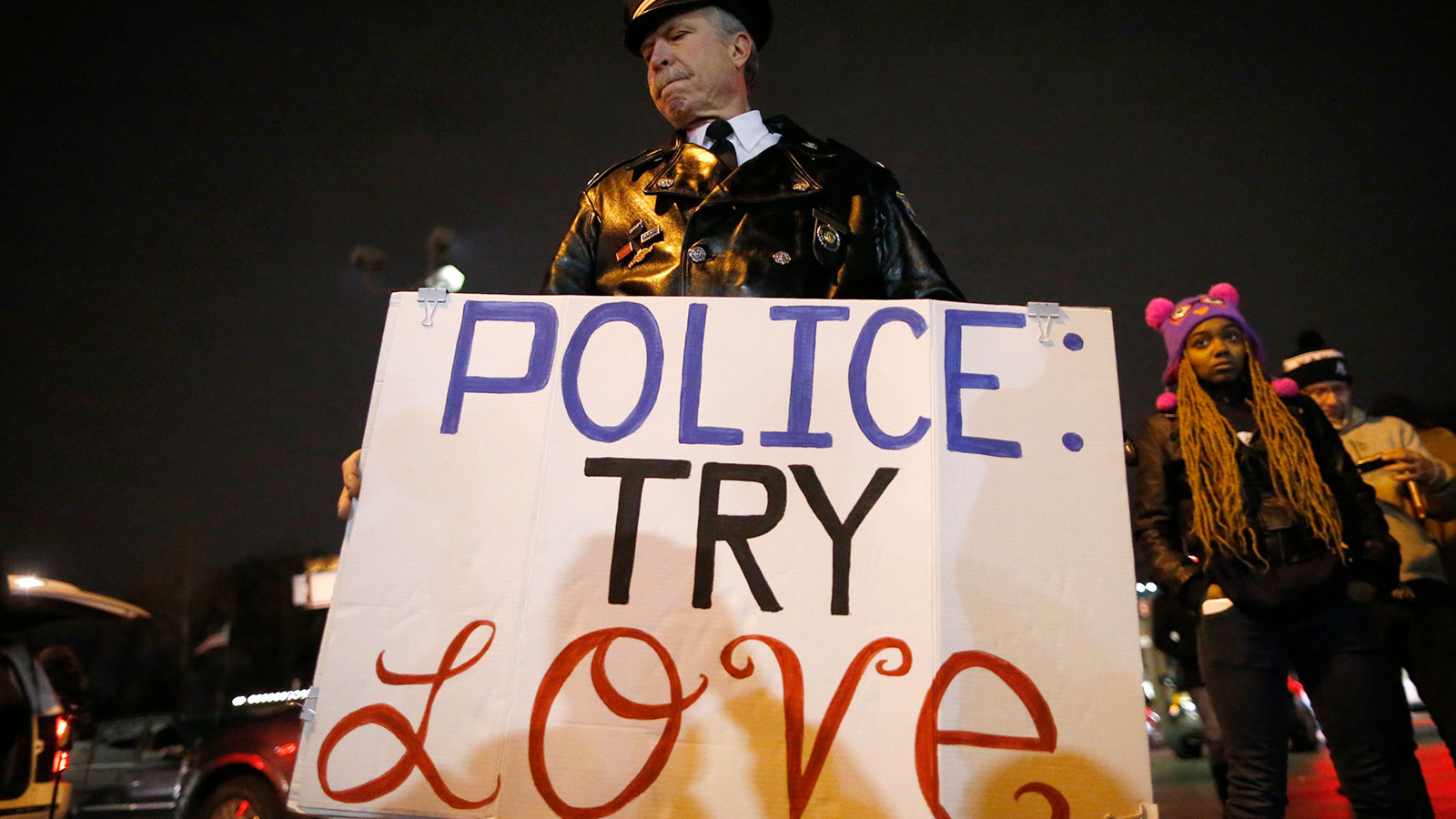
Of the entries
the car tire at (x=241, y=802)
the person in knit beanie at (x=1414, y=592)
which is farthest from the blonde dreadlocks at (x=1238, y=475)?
the car tire at (x=241, y=802)

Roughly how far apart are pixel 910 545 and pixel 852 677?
0.30m

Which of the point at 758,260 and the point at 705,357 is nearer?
the point at 705,357

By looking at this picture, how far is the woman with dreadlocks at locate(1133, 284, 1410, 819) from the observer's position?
8.75 feet

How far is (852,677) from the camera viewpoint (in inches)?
72.6

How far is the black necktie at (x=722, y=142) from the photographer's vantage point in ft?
8.65

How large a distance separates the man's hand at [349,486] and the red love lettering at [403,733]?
37cm

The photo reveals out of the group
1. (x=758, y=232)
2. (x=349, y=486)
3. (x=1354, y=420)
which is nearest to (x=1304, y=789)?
(x=1354, y=420)

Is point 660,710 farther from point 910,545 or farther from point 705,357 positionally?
point 705,357

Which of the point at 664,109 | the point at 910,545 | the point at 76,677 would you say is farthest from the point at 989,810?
the point at 76,677

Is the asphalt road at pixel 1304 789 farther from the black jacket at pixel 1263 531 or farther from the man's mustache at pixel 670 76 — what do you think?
the man's mustache at pixel 670 76

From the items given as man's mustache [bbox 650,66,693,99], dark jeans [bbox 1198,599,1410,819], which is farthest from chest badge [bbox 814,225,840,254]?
dark jeans [bbox 1198,599,1410,819]

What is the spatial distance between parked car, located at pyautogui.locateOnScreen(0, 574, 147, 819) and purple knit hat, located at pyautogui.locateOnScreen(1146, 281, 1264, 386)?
527 centimetres

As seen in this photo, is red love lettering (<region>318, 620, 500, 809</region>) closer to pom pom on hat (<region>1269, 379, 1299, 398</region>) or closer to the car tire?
pom pom on hat (<region>1269, 379, 1299, 398</region>)

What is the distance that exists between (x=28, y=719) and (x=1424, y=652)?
19.6ft
